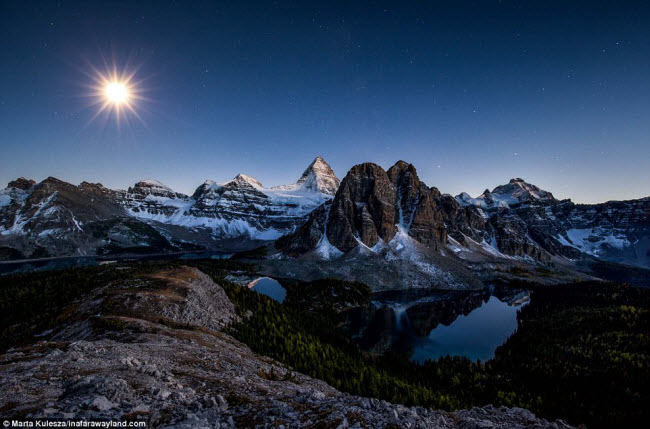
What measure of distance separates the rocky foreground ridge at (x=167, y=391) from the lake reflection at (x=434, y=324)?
4630cm

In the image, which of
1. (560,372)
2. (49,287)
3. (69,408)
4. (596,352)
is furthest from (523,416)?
(49,287)

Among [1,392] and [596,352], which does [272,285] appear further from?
[1,392]

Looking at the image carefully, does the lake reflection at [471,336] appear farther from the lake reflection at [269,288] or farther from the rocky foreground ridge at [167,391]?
the lake reflection at [269,288]

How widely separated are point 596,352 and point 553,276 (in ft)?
559

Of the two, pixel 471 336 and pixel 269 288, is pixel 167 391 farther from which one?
pixel 269 288

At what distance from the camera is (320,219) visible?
18688cm

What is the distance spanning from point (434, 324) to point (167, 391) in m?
84.8

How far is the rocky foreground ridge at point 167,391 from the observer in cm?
898

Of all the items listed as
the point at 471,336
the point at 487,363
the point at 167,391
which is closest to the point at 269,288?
the point at 471,336

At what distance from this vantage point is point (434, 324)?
3189 inches

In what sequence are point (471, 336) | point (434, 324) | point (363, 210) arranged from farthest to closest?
point (363, 210), point (434, 324), point (471, 336)

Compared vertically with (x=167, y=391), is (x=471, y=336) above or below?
below

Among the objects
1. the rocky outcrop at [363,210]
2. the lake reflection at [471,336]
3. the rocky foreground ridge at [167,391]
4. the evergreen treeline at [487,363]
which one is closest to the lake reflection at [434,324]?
the lake reflection at [471,336]

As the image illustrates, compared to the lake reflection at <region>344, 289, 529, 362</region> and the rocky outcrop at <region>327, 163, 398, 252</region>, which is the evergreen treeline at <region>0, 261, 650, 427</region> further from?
the rocky outcrop at <region>327, 163, 398, 252</region>
